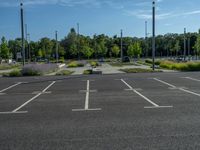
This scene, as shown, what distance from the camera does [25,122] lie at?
29.4 ft

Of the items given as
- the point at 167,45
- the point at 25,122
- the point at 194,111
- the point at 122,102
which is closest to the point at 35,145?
the point at 25,122

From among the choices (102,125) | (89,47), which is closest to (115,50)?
(89,47)

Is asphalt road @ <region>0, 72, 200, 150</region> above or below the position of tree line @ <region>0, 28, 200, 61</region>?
below

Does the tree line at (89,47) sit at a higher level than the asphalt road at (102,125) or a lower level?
higher

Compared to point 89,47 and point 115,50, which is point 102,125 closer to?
point 89,47

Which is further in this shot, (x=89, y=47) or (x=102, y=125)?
(x=89, y=47)

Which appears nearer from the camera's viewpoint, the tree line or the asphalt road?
the asphalt road

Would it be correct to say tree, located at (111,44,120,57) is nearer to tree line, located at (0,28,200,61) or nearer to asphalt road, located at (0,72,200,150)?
tree line, located at (0,28,200,61)

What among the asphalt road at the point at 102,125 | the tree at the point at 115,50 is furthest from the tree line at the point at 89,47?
the asphalt road at the point at 102,125

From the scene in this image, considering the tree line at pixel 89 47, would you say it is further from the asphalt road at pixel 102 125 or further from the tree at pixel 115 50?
the asphalt road at pixel 102 125

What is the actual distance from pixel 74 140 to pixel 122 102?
5.87 m

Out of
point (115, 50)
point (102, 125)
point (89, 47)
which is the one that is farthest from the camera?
point (115, 50)

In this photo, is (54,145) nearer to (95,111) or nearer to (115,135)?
(115,135)

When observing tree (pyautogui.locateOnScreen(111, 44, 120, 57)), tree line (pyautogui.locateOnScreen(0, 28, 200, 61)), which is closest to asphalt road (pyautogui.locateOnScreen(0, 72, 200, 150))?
tree line (pyautogui.locateOnScreen(0, 28, 200, 61))
